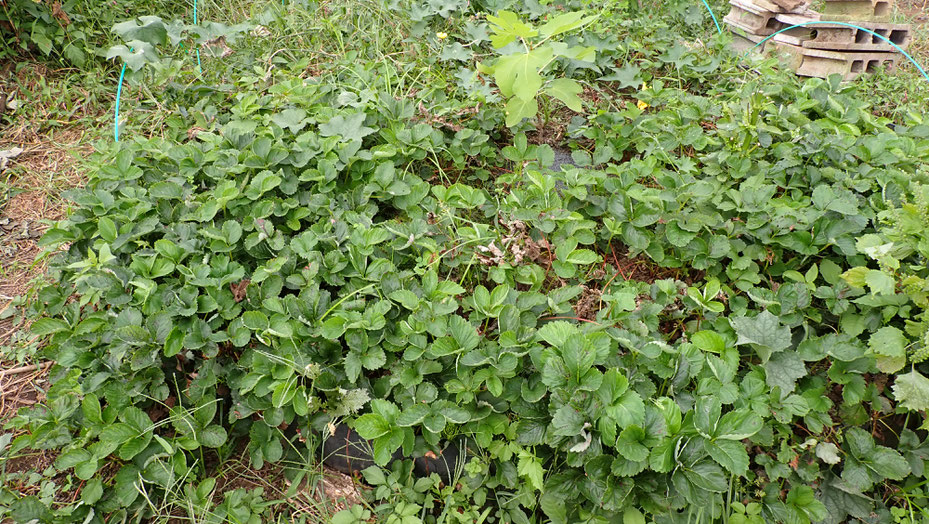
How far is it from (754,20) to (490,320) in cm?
319

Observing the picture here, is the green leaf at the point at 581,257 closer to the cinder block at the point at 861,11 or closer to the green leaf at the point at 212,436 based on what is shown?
the green leaf at the point at 212,436

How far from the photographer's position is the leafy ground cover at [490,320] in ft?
5.41

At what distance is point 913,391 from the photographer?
1.66 meters

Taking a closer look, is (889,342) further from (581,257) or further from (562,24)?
(562,24)

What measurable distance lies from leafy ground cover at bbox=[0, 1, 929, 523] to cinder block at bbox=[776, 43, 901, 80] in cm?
105

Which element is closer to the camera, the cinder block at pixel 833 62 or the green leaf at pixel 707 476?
the green leaf at pixel 707 476

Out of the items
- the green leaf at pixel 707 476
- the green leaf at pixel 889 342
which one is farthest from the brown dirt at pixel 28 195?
the green leaf at pixel 889 342

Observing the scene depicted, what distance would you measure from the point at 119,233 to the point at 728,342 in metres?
2.15

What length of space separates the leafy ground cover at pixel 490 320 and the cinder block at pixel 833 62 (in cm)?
105

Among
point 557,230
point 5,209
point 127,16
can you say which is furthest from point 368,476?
point 127,16

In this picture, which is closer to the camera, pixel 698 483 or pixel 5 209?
pixel 698 483

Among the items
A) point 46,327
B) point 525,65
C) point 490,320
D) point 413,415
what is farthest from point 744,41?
point 46,327

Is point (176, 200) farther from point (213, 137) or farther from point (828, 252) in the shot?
point (828, 252)

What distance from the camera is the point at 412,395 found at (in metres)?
1.74
